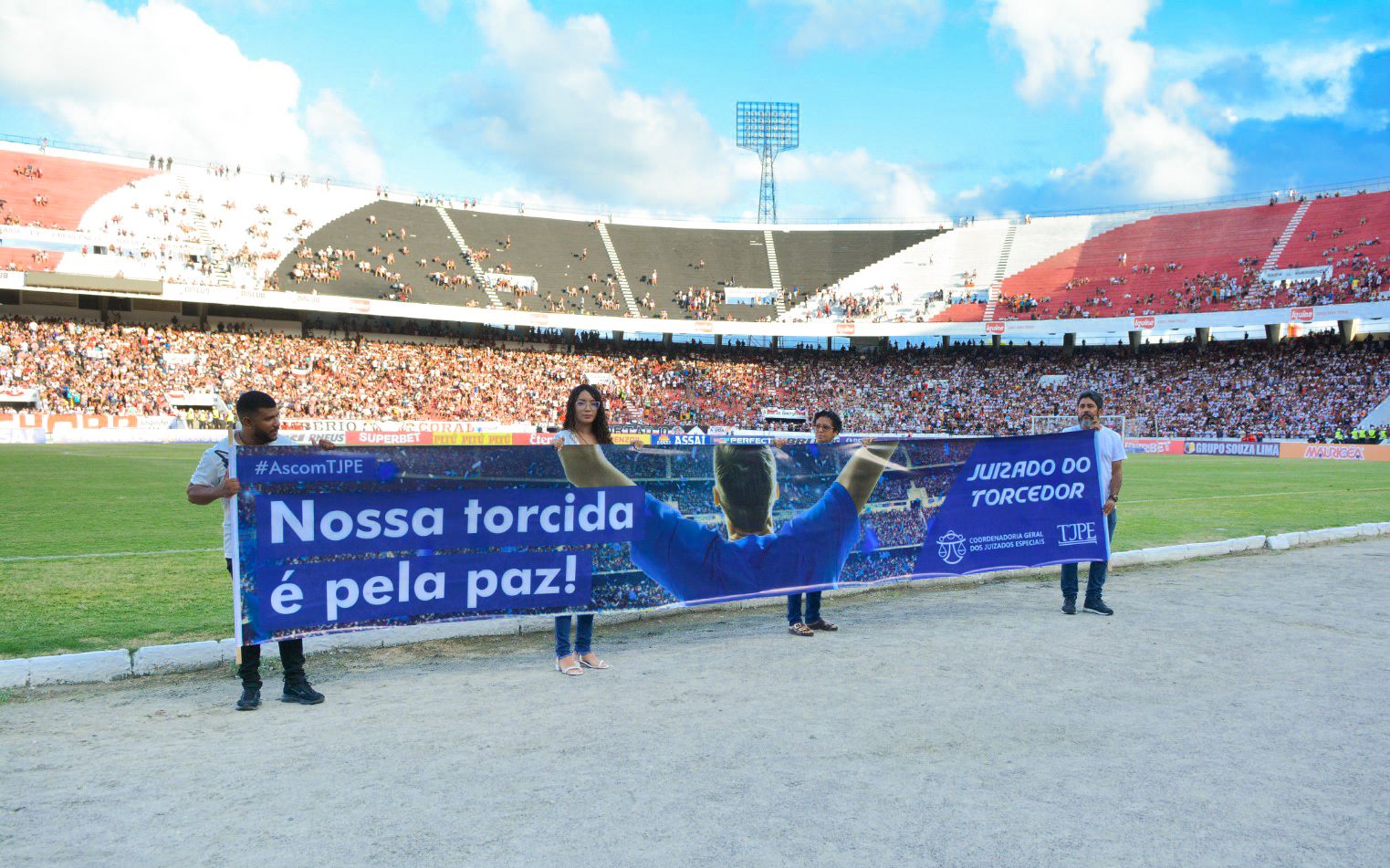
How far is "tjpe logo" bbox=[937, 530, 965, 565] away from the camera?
340 inches

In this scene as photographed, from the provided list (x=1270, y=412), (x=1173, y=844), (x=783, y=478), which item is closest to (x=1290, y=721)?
(x=1173, y=844)

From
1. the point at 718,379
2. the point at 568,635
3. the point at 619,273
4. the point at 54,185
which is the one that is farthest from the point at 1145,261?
the point at 54,185

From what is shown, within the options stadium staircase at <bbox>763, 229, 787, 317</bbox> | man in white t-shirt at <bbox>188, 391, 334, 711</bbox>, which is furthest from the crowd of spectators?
man in white t-shirt at <bbox>188, 391, 334, 711</bbox>

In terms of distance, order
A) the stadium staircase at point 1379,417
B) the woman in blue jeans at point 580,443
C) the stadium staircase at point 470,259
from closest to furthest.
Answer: the woman in blue jeans at point 580,443 < the stadium staircase at point 1379,417 < the stadium staircase at point 470,259

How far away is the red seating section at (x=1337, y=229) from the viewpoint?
161 feet

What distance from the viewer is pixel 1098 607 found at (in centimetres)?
834

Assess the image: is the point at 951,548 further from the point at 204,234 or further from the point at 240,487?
the point at 204,234

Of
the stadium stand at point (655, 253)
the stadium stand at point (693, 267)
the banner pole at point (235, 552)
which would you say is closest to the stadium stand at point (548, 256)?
the stadium stand at point (655, 253)

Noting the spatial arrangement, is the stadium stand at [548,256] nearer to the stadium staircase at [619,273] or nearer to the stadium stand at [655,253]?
the stadium stand at [655,253]

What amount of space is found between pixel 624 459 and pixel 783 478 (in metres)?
1.66

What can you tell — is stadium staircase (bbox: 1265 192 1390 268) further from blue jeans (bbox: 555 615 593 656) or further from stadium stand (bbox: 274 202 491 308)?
blue jeans (bbox: 555 615 593 656)

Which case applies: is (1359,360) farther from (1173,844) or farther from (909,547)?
(1173,844)

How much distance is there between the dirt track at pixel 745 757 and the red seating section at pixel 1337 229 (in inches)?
2104

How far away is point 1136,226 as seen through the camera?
5938cm
